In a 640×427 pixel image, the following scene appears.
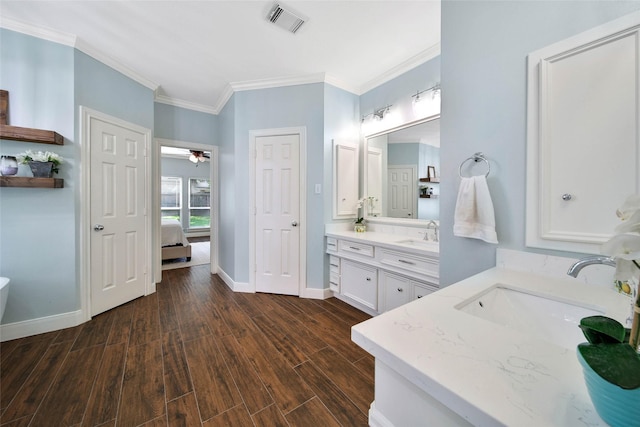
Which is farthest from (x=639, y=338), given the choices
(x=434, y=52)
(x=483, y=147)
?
(x=434, y=52)

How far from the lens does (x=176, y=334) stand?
6.98 feet

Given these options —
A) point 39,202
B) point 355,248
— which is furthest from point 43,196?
point 355,248

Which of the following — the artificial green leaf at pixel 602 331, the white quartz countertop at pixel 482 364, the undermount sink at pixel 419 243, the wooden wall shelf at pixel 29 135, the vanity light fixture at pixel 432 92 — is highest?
the vanity light fixture at pixel 432 92

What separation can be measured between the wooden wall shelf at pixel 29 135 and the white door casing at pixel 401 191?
3178mm

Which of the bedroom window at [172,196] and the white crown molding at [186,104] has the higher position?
the white crown molding at [186,104]

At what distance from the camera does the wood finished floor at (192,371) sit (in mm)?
1323

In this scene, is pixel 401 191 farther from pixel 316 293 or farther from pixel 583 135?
pixel 583 135

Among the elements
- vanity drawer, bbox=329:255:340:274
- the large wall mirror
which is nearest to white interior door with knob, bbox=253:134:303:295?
vanity drawer, bbox=329:255:340:274

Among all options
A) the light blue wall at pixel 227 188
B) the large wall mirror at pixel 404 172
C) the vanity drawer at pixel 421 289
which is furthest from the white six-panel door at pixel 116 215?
the vanity drawer at pixel 421 289

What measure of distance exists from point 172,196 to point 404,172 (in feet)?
24.3

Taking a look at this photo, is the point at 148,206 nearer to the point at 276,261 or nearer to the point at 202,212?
the point at 276,261

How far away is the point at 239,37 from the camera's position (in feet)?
7.25

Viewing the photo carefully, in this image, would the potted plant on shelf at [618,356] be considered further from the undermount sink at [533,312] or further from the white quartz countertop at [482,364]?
the undermount sink at [533,312]

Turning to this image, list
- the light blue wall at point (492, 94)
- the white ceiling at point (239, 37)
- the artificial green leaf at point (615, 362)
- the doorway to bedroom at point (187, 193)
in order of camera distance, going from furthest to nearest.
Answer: the doorway to bedroom at point (187, 193)
the white ceiling at point (239, 37)
the light blue wall at point (492, 94)
the artificial green leaf at point (615, 362)
